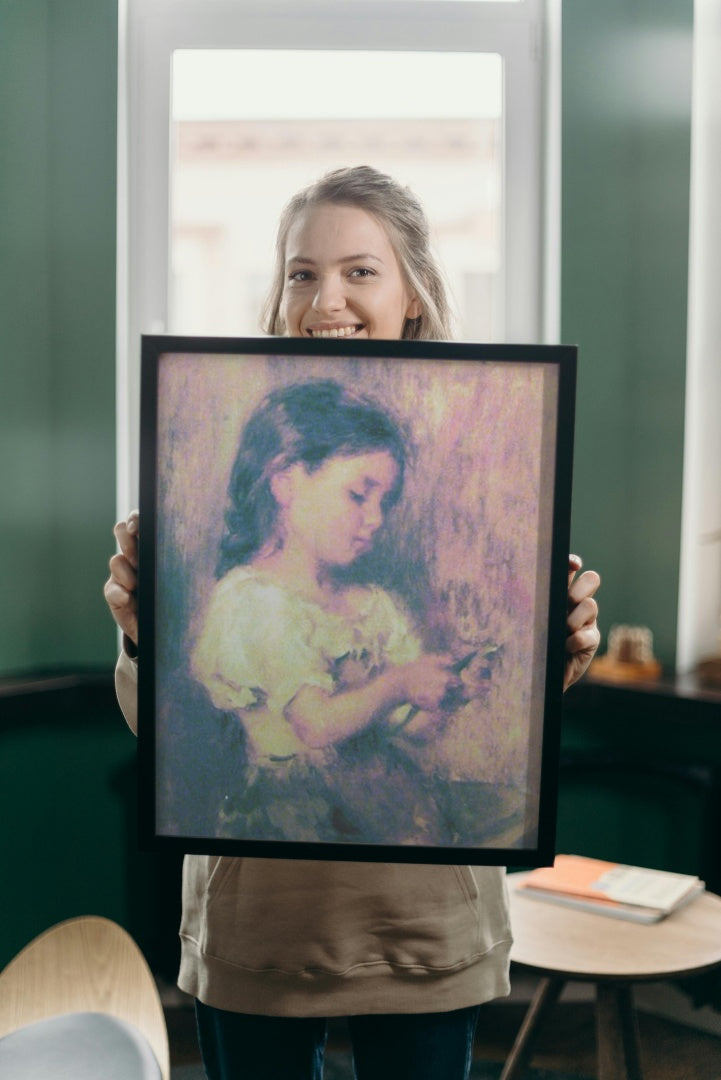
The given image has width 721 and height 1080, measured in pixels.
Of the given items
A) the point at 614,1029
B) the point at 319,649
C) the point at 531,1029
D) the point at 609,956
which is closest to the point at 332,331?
the point at 319,649

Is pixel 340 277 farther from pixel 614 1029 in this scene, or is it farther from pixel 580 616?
pixel 614 1029

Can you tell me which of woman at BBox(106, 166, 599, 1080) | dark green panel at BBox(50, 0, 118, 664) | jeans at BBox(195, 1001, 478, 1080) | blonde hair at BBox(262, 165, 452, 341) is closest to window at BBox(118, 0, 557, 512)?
dark green panel at BBox(50, 0, 118, 664)

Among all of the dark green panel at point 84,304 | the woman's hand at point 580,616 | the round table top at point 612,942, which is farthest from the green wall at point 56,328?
the woman's hand at point 580,616

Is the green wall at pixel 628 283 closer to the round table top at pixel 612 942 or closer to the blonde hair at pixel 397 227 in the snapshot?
the round table top at pixel 612 942

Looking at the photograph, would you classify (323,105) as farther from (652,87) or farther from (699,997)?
(699,997)

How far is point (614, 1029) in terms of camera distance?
170cm

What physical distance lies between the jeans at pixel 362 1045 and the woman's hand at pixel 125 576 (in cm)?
42

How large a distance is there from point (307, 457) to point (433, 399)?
128 millimetres

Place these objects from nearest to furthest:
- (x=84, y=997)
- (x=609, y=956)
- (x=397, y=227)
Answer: (x=84, y=997) → (x=397, y=227) → (x=609, y=956)

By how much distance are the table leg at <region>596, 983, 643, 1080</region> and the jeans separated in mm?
721

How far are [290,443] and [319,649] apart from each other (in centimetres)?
19

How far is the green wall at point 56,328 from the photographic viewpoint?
2.47 metres

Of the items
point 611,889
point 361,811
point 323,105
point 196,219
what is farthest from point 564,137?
point 361,811

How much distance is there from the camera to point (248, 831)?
964 millimetres
